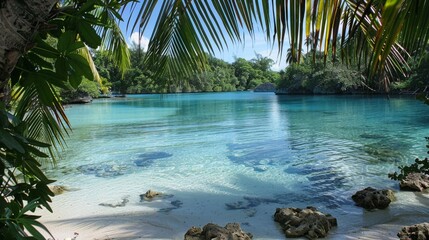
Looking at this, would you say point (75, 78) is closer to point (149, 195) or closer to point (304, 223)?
point (304, 223)

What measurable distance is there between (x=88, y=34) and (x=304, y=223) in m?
4.41

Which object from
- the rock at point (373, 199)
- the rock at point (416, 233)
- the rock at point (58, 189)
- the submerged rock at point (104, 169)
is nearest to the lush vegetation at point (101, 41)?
the rock at point (416, 233)

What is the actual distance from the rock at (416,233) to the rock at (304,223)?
3.03ft

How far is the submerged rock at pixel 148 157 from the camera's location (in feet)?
32.6

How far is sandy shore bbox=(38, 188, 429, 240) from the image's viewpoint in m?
4.98

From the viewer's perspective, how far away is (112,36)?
14.5 feet

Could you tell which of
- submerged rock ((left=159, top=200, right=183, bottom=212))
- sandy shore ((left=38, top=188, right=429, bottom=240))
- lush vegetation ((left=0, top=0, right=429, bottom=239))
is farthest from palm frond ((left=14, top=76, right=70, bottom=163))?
submerged rock ((left=159, top=200, right=183, bottom=212))

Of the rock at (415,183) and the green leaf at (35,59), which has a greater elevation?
the green leaf at (35,59)

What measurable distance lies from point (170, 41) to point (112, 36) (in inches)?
99.0

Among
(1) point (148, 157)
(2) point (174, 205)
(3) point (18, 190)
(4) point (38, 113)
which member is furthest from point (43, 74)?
(1) point (148, 157)

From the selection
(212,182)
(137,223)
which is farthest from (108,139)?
(137,223)

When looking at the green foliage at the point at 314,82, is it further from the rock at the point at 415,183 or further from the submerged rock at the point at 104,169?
the rock at the point at 415,183

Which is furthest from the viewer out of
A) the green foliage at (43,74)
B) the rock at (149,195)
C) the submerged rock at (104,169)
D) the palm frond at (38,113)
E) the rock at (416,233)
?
the submerged rock at (104,169)

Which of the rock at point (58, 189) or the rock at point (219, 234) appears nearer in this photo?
the rock at point (219, 234)
